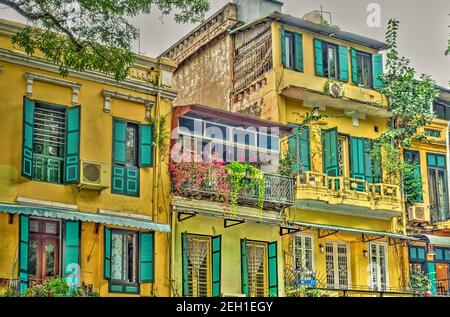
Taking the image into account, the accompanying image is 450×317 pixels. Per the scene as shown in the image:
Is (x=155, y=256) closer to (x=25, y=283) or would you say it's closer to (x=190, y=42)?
(x=25, y=283)

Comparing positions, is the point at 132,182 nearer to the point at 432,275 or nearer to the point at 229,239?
the point at 229,239

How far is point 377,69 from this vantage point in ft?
92.0

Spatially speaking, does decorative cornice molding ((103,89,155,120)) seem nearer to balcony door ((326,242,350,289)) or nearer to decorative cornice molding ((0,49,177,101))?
decorative cornice molding ((0,49,177,101))

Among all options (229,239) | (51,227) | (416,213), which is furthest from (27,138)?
(416,213)

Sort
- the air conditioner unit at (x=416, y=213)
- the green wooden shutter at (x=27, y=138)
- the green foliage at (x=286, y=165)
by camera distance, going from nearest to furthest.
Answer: the green wooden shutter at (x=27, y=138)
the green foliage at (x=286, y=165)
the air conditioner unit at (x=416, y=213)

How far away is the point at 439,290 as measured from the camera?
27.1 m

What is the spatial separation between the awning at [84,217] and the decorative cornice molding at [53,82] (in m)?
2.92

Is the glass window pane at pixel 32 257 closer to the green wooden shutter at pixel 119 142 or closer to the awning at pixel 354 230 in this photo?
the green wooden shutter at pixel 119 142

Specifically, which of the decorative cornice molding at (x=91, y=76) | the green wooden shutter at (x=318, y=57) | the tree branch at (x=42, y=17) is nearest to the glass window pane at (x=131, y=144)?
the decorative cornice molding at (x=91, y=76)

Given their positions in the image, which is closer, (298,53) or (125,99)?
(125,99)

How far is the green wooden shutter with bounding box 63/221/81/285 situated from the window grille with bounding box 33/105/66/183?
1.21 m

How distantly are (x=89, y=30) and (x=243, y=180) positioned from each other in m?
7.57

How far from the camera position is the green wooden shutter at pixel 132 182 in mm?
20844

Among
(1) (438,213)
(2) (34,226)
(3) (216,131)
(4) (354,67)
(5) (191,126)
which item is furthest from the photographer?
(1) (438,213)
